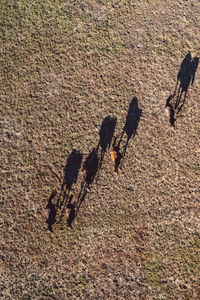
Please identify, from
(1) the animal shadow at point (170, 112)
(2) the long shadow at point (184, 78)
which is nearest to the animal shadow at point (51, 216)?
(1) the animal shadow at point (170, 112)

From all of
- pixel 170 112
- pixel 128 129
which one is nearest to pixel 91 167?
pixel 128 129

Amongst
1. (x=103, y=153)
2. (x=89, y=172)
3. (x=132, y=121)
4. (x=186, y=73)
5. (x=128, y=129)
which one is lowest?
(x=89, y=172)

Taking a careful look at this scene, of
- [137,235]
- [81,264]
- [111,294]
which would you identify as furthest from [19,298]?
[137,235]

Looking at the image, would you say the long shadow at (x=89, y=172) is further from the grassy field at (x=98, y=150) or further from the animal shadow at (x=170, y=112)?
the animal shadow at (x=170, y=112)

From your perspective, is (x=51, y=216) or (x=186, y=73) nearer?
(x=51, y=216)

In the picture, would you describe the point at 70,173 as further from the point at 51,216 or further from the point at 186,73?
the point at 186,73

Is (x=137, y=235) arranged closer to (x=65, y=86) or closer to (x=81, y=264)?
(x=81, y=264)
